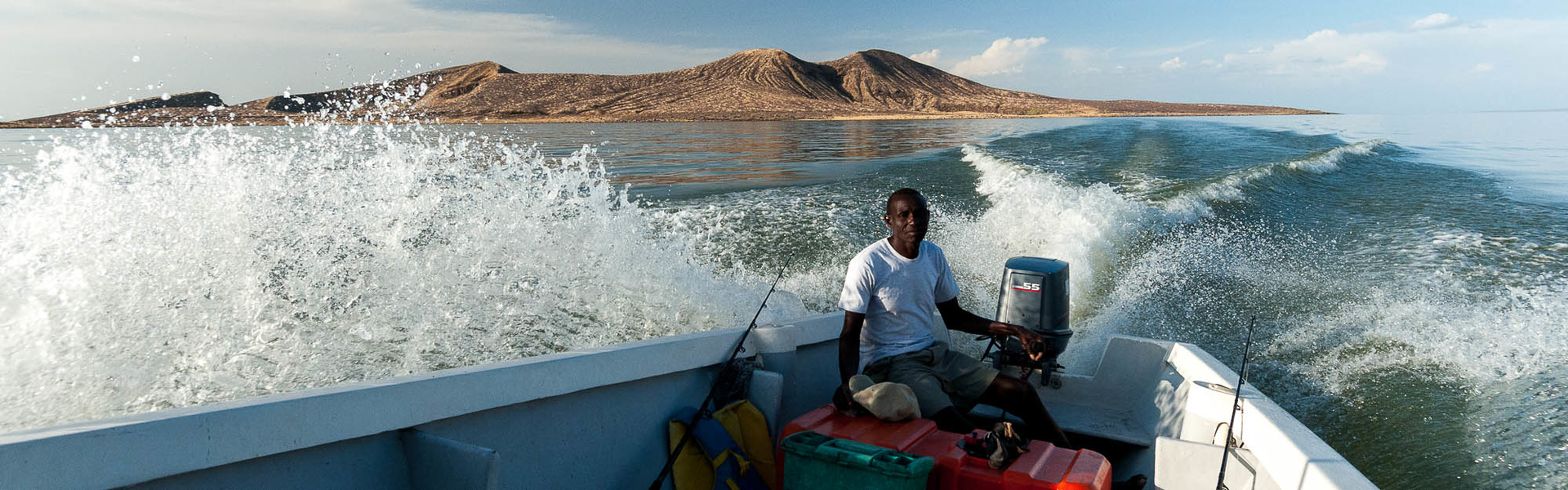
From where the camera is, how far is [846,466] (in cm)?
246

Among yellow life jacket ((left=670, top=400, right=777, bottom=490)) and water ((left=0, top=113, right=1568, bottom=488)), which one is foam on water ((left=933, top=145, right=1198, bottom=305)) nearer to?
water ((left=0, top=113, right=1568, bottom=488))

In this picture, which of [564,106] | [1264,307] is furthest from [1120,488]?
[564,106]

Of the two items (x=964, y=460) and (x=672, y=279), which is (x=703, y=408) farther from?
(x=672, y=279)

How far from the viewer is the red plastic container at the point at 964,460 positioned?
242 centimetres

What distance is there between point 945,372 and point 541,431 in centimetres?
168

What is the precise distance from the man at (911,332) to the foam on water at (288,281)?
2.78 metres

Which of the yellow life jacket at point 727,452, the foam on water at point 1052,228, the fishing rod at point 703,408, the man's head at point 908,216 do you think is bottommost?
the foam on water at point 1052,228

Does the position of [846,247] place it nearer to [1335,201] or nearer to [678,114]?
[1335,201]

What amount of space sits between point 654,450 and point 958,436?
3.60 feet

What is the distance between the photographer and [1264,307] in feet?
25.0

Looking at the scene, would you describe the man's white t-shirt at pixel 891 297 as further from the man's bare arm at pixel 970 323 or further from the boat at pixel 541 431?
the boat at pixel 541 431

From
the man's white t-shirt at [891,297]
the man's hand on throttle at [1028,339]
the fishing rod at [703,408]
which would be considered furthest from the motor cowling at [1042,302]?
the fishing rod at [703,408]

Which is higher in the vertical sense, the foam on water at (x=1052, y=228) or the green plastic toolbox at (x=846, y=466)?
the green plastic toolbox at (x=846, y=466)

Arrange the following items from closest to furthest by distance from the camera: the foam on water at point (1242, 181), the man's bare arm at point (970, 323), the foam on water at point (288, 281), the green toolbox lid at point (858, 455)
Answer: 1. the green toolbox lid at point (858, 455)
2. the man's bare arm at point (970, 323)
3. the foam on water at point (288, 281)
4. the foam on water at point (1242, 181)
